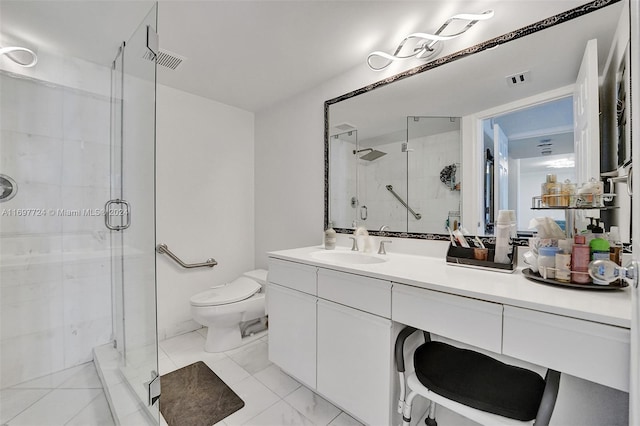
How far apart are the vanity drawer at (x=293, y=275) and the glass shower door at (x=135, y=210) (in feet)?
2.27

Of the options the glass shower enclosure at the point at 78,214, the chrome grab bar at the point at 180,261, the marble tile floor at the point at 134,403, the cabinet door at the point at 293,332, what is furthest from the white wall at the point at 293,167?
the glass shower enclosure at the point at 78,214

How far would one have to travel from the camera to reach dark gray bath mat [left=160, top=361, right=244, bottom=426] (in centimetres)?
141

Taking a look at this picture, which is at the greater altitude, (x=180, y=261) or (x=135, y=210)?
(x=135, y=210)

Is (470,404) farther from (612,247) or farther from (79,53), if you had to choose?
(79,53)

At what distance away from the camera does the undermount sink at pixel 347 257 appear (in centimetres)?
167

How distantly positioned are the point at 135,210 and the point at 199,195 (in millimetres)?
683

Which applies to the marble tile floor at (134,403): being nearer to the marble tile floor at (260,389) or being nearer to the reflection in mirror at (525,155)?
the marble tile floor at (260,389)

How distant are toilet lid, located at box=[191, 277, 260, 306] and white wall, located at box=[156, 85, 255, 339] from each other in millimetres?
399

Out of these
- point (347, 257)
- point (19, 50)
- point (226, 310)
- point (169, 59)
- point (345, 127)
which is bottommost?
point (226, 310)

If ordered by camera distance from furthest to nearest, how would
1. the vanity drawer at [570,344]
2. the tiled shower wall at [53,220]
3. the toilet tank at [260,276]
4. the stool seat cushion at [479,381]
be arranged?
the toilet tank at [260,276] → the tiled shower wall at [53,220] → the stool seat cushion at [479,381] → the vanity drawer at [570,344]

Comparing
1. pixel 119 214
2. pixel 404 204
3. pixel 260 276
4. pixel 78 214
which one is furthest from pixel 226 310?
pixel 404 204

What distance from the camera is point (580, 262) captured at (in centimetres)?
94

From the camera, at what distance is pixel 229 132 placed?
267 centimetres

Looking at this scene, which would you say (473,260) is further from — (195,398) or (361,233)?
(195,398)
